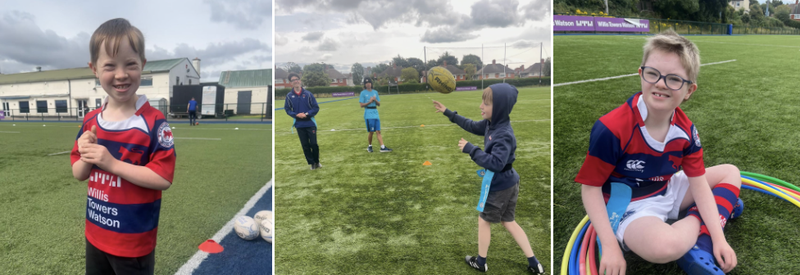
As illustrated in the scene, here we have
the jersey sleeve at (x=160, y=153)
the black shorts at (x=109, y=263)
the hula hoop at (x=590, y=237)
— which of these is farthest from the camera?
the hula hoop at (x=590, y=237)

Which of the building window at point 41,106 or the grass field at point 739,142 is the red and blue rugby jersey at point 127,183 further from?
the building window at point 41,106

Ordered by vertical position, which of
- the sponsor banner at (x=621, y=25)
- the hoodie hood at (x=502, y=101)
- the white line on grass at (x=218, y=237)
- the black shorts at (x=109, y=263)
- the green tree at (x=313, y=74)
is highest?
the sponsor banner at (x=621, y=25)

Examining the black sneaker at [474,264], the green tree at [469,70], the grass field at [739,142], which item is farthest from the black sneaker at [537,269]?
the green tree at [469,70]

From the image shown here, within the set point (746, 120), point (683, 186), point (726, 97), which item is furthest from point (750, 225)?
point (726, 97)

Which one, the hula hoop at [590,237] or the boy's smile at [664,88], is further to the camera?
the hula hoop at [590,237]

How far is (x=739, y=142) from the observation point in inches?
111

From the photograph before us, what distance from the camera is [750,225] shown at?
1874mm

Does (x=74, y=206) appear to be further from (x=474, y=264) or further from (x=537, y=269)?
(x=537, y=269)

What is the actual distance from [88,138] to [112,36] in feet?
1.08

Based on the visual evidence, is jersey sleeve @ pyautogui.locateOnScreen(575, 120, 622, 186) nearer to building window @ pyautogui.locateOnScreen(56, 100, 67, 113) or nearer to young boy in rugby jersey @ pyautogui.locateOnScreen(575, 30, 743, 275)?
young boy in rugby jersey @ pyautogui.locateOnScreen(575, 30, 743, 275)

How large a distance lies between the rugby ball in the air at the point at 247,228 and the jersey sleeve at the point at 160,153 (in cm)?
183

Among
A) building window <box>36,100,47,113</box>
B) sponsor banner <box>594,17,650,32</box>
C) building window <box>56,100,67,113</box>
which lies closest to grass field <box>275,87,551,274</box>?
building window <box>56,100,67,113</box>

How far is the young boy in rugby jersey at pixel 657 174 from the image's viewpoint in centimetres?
133

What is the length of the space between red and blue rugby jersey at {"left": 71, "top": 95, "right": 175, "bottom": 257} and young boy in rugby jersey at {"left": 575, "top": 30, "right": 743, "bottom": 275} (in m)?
1.60
